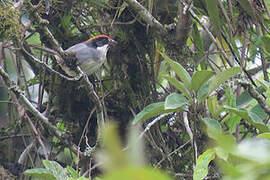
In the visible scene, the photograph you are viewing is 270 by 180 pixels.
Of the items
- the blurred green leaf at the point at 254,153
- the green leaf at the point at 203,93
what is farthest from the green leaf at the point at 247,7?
the blurred green leaf at the point at 254,153

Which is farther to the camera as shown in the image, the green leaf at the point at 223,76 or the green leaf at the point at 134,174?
the green leaf at the point at 223,76

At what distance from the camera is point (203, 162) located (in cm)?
143

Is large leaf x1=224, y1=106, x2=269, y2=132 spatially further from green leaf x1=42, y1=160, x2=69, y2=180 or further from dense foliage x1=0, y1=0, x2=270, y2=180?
green leaf x1=42, y1=160, x2=69, y2=180

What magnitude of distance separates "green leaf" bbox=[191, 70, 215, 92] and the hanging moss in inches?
44.3

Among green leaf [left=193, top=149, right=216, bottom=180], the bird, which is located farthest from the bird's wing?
green leaf [left=193, top=149, right=216, bottom=180]

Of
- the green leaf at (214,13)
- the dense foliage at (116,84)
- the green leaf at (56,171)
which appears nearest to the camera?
the green leaf at (56,171)

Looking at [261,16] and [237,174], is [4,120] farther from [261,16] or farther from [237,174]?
[237,174]

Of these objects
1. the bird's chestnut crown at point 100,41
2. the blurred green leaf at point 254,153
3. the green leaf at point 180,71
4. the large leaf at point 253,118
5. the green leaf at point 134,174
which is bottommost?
the large leaf at point 253,118

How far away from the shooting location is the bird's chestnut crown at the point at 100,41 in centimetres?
356

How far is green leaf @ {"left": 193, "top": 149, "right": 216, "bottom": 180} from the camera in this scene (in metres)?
1.39

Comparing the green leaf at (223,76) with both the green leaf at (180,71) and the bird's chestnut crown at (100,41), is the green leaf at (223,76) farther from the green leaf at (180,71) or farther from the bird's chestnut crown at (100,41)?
the bird's chestnut crown at (100,41)

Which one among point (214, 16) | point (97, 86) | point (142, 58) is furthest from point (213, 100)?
point (97, 86)

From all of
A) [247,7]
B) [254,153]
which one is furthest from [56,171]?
[254,153]

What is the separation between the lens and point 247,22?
10.1ft
